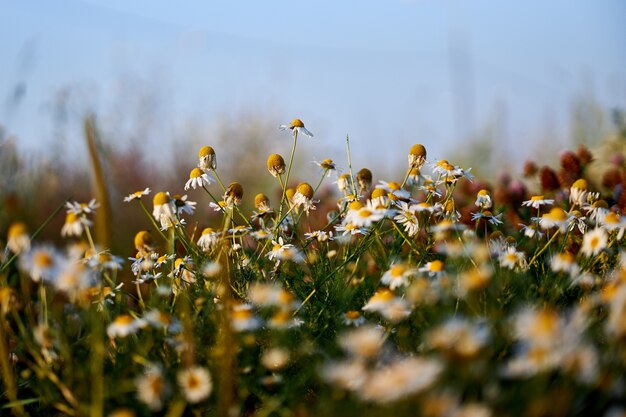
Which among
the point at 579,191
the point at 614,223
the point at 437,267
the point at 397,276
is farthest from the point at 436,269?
the point at 579,191

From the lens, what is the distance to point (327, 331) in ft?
7.06

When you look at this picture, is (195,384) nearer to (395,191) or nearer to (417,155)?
(395,191)

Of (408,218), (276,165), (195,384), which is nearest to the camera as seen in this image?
(195,384)

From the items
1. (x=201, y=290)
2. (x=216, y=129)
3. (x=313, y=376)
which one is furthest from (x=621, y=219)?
(x=216, y=129)

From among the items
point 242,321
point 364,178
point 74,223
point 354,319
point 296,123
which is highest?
point 296,123

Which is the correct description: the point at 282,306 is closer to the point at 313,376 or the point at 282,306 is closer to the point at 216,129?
the point at 313,376

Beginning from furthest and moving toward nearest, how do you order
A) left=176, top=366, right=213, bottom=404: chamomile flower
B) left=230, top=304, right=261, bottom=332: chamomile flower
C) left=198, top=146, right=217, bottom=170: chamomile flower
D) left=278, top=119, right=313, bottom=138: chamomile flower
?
left=278, top=119, right=313, bottom=138: chamomile flower → left=198, top=146, right=217, bottom=170: chamomile flower → left=230, top=304, right=261, bottom=332: chamomile flower → left=176, top=366, right=213, bottom=404: chamomile flower

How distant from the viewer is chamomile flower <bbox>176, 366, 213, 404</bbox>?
4.88ft

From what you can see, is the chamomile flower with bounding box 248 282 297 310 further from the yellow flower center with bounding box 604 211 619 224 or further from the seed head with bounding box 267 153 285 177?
the yellow flower center with bounding box 604 211 619 224

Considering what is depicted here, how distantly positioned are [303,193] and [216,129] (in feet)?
31.5

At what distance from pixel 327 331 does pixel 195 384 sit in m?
0.71

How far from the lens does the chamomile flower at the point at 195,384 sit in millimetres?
1488

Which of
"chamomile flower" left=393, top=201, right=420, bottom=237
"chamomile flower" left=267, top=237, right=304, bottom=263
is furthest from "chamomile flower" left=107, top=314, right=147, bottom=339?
"chamomile flower" left=393, top=201, right=420, bottom=237

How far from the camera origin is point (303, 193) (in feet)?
8.39
